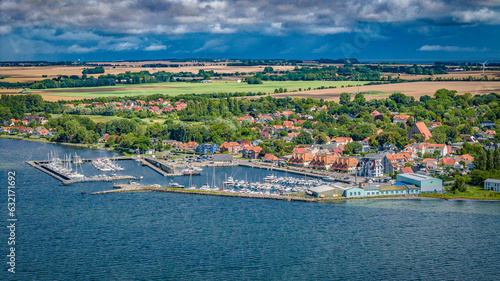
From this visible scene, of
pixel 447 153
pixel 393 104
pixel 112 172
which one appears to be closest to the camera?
pixel 112 172

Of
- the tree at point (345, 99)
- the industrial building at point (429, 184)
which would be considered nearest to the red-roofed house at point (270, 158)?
the industrial building at point (429, 184)

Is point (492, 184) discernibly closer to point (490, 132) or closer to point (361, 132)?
point (361, 132)

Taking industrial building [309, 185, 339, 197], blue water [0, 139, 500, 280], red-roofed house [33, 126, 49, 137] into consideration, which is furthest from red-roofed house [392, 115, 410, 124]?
red-roofed house [33, 126, 49, 137]

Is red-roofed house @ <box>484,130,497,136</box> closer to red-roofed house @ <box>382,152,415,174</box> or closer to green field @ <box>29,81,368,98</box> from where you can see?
red-roofed house @ <box>382,152,415,174</box>

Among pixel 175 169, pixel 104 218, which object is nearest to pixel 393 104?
pixel 175 169

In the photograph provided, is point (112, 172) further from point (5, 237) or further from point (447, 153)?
point (447, 153)

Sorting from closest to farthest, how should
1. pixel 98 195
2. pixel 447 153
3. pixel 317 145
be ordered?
pixel 98 195 → pixel 447 153 → pixel 317 145

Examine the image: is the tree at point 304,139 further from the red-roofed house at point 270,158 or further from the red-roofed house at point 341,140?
the red-roofed house at point 270,158
